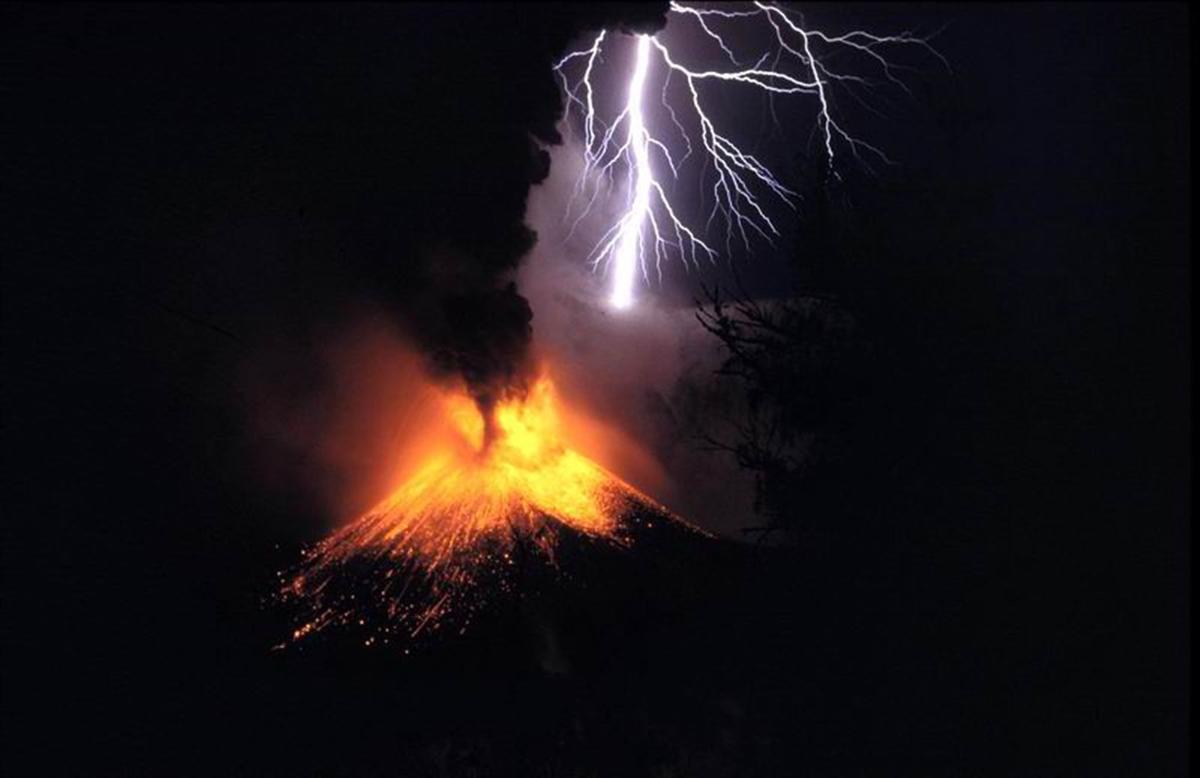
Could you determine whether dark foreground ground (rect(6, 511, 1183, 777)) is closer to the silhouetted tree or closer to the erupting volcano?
the silhouetted tree

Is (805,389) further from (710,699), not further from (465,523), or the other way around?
(465,523)

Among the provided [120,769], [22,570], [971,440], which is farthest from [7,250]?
[971,440]

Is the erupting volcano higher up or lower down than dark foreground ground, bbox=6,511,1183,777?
higher up

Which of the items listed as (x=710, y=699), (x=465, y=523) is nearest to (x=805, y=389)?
(x=710, y=699)

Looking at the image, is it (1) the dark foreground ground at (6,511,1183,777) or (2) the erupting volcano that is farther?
(2) the erupting volcano

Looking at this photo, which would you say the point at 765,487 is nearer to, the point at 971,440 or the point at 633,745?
the point at 971,440

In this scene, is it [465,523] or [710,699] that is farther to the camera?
[465,523]

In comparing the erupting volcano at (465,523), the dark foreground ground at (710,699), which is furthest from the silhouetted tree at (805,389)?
the erupting volcano at (465,523)

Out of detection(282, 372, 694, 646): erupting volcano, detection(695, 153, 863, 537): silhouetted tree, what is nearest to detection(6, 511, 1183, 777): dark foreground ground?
detection(695, 153, 863, 537): silhouetted tree
